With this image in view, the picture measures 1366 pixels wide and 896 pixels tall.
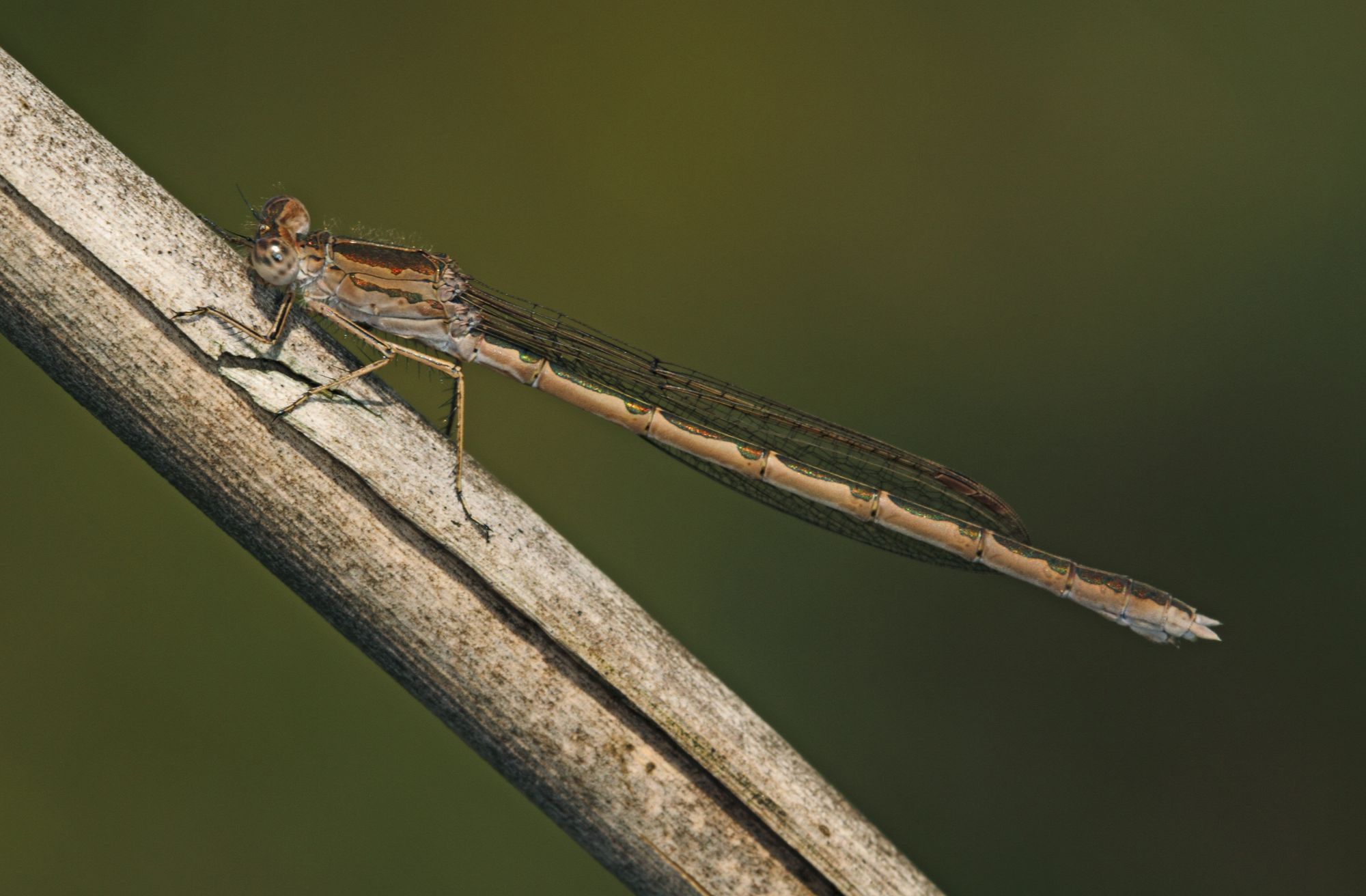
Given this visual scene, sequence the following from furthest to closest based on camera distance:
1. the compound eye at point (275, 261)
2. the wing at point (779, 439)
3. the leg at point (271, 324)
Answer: the wing at point (779, 439) → the compound eye at point (275, 261) → the leg at point (271, 324)

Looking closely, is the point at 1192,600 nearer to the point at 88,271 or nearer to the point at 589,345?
the point at 589,345

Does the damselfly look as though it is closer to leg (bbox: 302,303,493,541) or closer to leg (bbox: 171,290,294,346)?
leg (bbox: 302,303,493,541)

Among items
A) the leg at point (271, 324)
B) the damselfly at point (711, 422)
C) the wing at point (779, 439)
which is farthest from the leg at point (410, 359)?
the wing at point (779, 439)

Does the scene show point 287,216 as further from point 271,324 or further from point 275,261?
point 271,324

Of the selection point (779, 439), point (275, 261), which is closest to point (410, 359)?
point (275, 261)

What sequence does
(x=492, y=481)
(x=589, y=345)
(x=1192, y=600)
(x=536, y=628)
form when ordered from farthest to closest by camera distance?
(x=1192, y=600) < (x=589, y=345) < (x=492, y=481) < (x=536, y=628)

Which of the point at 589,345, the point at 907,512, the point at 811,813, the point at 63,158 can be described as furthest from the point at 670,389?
the point at 63,158

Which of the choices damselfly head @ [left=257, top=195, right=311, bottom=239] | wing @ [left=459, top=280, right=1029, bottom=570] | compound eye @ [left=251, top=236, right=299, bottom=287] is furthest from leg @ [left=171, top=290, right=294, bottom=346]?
wing @ [left=459, top=280, right=1029, bottom=570]

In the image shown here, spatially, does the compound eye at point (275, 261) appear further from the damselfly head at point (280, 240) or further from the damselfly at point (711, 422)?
the damselfly at point (711, 422)
